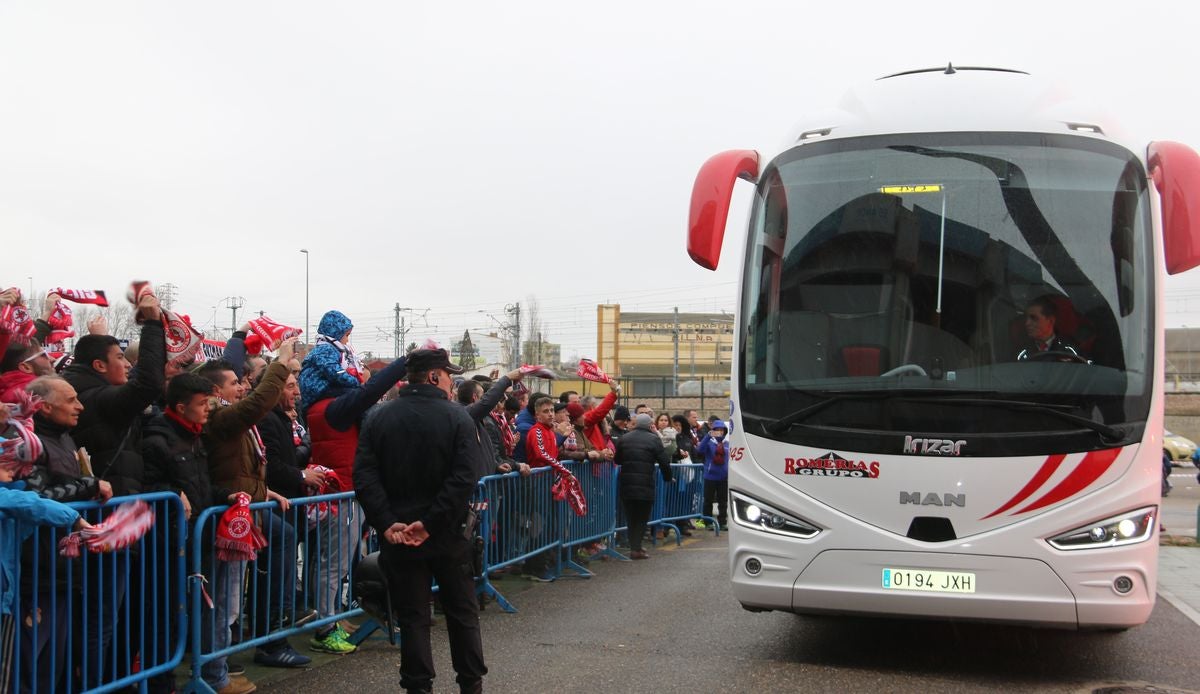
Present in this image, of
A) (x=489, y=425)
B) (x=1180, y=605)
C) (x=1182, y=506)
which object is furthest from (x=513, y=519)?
Answer: (x=1182, y=506)

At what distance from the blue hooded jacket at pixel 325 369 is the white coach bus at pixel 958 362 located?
2.50m

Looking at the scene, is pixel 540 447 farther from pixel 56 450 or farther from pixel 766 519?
pixel 56 450

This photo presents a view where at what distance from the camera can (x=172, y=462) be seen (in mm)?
5812

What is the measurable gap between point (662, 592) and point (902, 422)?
409 cm

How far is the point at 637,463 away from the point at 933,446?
6.75 m

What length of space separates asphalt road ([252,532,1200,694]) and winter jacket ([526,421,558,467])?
1.60 meters

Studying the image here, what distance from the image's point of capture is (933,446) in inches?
246

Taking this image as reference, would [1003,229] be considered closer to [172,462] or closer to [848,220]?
[848,220]

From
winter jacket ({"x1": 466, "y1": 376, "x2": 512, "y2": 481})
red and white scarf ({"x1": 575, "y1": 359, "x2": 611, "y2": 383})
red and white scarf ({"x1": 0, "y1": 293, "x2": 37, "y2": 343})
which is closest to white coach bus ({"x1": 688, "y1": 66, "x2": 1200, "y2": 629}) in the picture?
winter jacket ({"x1": 466, "y1": 376, "x2": 512, "y2": 481})

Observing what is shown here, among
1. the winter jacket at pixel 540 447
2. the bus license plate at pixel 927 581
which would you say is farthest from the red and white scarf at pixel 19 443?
the winter jacket at pixel 540 447

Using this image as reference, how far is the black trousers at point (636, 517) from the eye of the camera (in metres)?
12.8

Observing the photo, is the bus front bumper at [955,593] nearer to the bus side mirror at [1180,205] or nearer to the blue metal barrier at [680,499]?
the bus side mirror at [1180,205]

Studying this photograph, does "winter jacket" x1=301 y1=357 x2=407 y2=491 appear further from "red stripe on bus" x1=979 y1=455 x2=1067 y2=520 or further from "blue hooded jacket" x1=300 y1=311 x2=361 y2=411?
"red stripe on bus" x1=979 y1=455 x2=1067 y2=520

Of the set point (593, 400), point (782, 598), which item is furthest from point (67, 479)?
point (593, 400)
